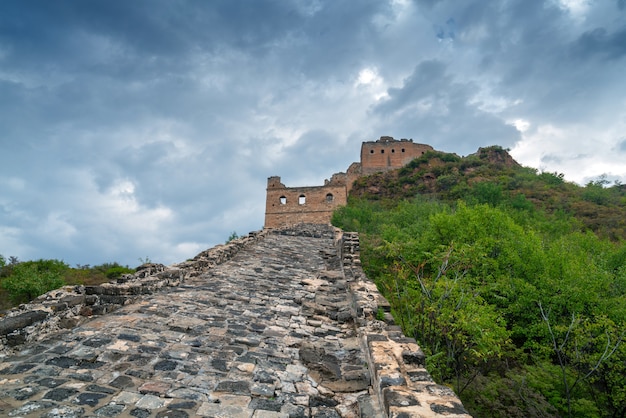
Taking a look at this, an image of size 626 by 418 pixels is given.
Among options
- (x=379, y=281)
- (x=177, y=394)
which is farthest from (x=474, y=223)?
(x=177, y=394)

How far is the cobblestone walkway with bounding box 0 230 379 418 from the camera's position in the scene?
3.33 meters

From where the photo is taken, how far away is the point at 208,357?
4.45 m

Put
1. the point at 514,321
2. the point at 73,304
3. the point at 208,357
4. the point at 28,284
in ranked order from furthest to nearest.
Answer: the point at 28,284
the point at 514,321
the point at 73,304
the point at 208,357

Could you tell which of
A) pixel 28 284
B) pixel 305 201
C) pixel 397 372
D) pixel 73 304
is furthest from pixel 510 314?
pixel 305 201

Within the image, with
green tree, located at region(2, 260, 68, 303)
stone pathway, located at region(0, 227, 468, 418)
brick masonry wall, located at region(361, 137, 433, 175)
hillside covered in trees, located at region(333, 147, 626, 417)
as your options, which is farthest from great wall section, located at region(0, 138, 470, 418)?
brick masonry wall, located at region(361, 137, 433, 175)

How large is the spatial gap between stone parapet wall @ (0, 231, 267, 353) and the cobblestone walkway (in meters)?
0.18

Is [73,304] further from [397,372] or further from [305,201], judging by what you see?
[305,201]

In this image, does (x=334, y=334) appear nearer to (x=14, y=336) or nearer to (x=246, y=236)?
(x=14, y=336)

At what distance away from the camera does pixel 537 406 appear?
25.8 ft

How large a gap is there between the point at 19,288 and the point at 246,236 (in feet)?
37.5

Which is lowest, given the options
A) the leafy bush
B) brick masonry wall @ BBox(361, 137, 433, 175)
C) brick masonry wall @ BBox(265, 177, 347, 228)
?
the leafy bush

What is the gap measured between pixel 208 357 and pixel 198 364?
221mm

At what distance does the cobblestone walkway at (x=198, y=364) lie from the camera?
10.9ft

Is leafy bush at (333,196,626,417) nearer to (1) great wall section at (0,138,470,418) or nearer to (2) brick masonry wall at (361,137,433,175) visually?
(1) great wall section at (0,138,470,418)
